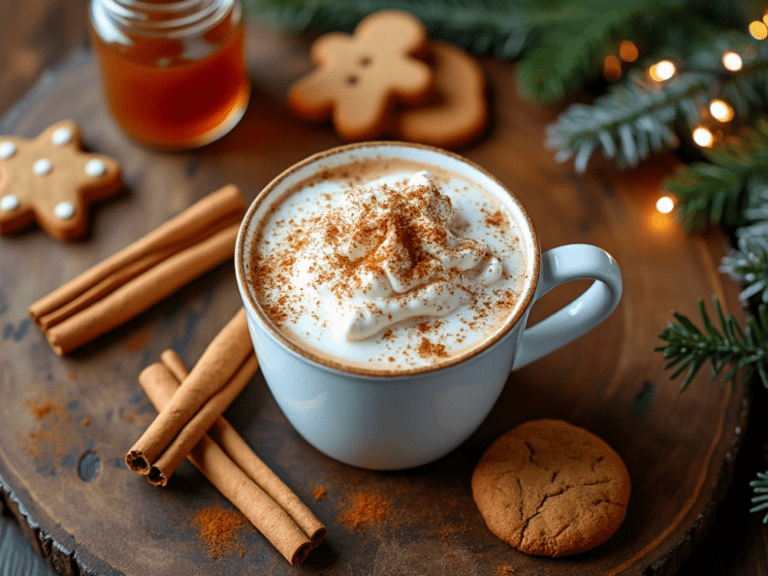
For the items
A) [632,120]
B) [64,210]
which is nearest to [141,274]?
[64,210]

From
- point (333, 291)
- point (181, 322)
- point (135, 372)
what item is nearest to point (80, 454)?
point (135, 372)

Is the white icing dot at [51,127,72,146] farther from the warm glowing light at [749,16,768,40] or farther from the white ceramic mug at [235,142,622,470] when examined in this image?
the warm glowing light at [749,16,768,40]

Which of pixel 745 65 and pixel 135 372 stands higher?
pixel 745 65

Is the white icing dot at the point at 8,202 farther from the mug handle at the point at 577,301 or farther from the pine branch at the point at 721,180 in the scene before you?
the pine branch at the point at 721,180

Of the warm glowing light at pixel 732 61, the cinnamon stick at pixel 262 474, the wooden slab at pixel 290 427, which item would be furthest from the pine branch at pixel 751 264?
the cinnamon stick at pixel 262 474

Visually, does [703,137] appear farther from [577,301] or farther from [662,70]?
[577,301]

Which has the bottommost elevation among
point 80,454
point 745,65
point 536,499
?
point 80,454

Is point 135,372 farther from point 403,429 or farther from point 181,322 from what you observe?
point 403,429
